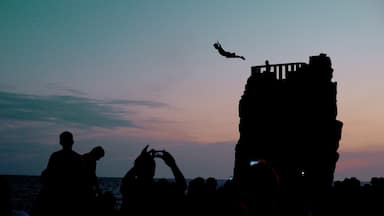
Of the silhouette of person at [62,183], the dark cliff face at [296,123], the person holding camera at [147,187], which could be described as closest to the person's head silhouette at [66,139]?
the silhouette of person at [62,183]

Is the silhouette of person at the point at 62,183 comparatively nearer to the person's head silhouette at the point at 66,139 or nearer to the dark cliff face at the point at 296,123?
the person's head silhouette at the point at 66,139

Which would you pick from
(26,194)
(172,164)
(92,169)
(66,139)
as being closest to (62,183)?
(66,139)

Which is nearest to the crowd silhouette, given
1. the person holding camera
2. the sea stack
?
the person holding camera

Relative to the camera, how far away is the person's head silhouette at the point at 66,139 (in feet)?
23.6

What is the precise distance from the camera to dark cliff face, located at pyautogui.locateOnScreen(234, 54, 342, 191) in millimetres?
20766

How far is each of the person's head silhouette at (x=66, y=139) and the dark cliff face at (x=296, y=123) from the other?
46.3 feet

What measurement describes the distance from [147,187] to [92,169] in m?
2.84

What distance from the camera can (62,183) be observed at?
7.23m

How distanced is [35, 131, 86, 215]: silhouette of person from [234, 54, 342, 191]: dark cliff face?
45.9 feet

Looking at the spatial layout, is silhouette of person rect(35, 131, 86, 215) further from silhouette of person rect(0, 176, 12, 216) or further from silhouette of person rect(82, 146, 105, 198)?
silhouette of person rect(0, 176, 12, 216)

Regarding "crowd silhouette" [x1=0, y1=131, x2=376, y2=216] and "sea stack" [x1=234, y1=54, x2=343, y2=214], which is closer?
"crowd silhouette" [x1=0, y1=131, x2=376, y2=216]

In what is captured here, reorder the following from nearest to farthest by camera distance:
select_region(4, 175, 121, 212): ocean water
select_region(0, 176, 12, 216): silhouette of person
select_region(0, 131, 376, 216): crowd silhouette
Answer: select_region(0, 131, 376, 216): crowd silhouette < select_region(0, 176, 12, 216): silhouette of person < select_region(4, 175, 121, 212): ocean water

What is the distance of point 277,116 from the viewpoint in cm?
2175

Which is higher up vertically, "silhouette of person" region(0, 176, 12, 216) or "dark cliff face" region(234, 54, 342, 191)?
"dark cliff face" region(234, 54, 342, 191)
